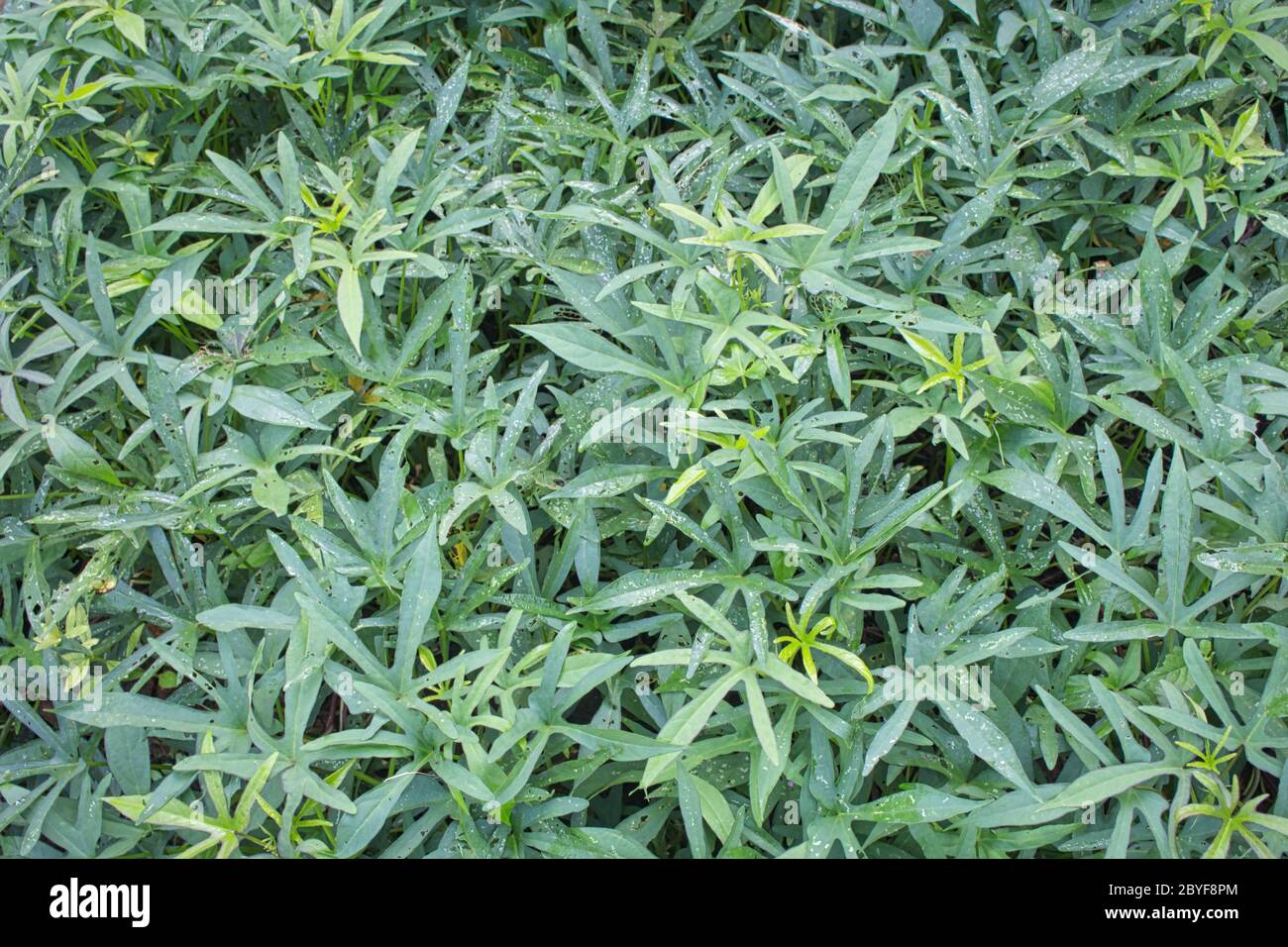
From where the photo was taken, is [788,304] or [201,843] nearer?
[201,843]

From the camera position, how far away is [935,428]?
1.94 meters

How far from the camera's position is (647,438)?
6.36ft

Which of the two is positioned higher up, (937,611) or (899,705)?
(937,611)

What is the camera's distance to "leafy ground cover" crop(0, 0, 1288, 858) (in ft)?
5.55

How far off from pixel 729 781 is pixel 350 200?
130cm

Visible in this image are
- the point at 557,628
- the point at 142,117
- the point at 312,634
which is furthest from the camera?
the point at 142,117

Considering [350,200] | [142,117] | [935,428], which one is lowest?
[935,428]

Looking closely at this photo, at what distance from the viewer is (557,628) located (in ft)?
6.09

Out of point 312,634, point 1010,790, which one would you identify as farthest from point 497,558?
point 1010,790

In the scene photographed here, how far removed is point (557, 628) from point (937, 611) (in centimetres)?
64

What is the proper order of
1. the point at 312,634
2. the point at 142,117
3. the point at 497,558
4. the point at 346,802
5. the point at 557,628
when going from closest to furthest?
the point at 346,802 → the point at 312,634 → the point at 557,628 → the point at 497,558 → the point at 142,117

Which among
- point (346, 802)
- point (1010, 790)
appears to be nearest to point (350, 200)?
point (346, 802)

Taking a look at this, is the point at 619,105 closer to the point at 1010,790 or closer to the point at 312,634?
the point at 312,634

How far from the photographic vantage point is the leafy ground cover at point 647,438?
169 centimetres
